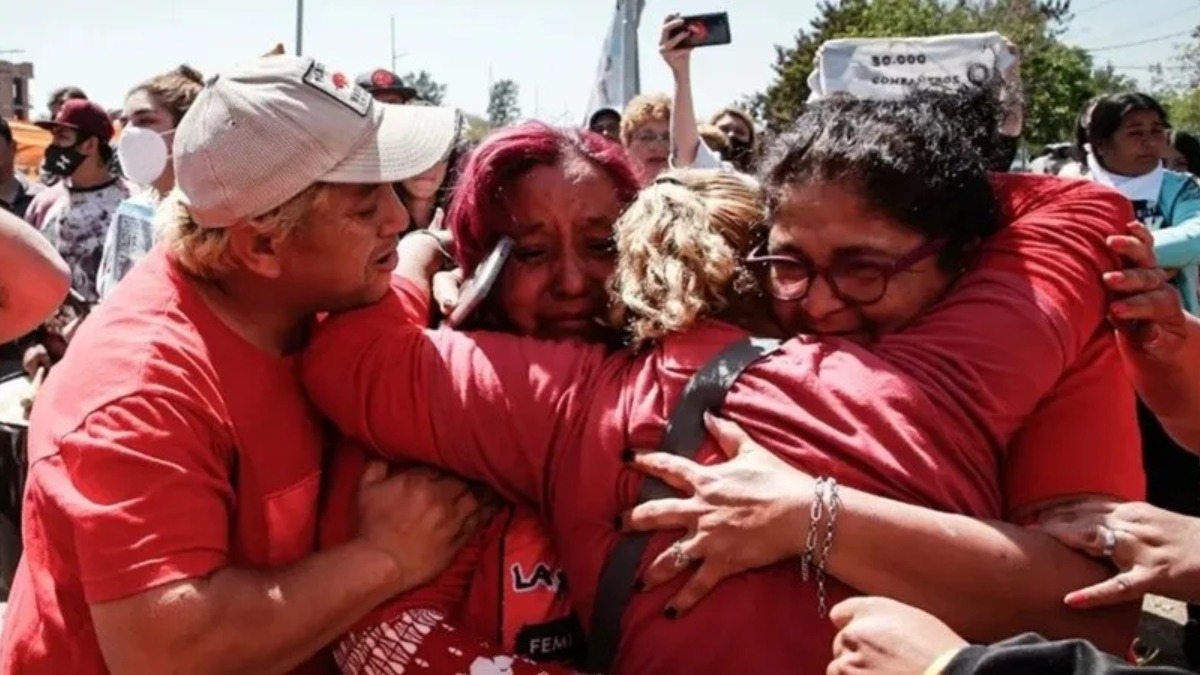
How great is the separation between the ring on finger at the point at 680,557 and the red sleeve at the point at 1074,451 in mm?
514

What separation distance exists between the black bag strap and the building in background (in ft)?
107

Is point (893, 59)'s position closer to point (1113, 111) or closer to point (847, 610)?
point (1113, 111)

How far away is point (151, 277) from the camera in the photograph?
6.07 ft

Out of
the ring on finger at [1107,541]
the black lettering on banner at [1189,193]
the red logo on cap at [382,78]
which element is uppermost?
the red logo on cap at [382,78]

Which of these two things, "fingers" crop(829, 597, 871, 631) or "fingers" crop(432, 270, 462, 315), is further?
"fingers" crop(432, 270, 462, 315)

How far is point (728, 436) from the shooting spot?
1.64 metres

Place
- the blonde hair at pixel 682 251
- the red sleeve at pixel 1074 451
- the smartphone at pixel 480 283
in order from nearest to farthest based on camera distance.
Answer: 1. the red sleeve at pixel 1074 451
2. the blonde hair at pixel 682 251
3. the smartphone at pixel 480 283

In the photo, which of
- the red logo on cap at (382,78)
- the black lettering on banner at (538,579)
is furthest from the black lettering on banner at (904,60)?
the black lettering on banner at (538,579)

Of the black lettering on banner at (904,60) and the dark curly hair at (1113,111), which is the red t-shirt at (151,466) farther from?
the dark curly hair at (1113,111)

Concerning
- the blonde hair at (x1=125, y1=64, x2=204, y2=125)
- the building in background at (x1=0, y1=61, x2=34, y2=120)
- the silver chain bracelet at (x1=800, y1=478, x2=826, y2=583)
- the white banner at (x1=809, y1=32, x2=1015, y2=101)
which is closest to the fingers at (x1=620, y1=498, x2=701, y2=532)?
the silver chain bracelet at (x1=800, y1=478, x2=826, y2=583)

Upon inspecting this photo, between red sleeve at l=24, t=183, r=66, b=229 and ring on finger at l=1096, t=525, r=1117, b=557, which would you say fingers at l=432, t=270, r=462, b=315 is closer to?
ring on finger at l=1096, t=525, r=1117, b=557

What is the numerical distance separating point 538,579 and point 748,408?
16.9 inches

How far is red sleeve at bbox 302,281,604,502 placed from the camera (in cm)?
170

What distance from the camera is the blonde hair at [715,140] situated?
6.21 meters
